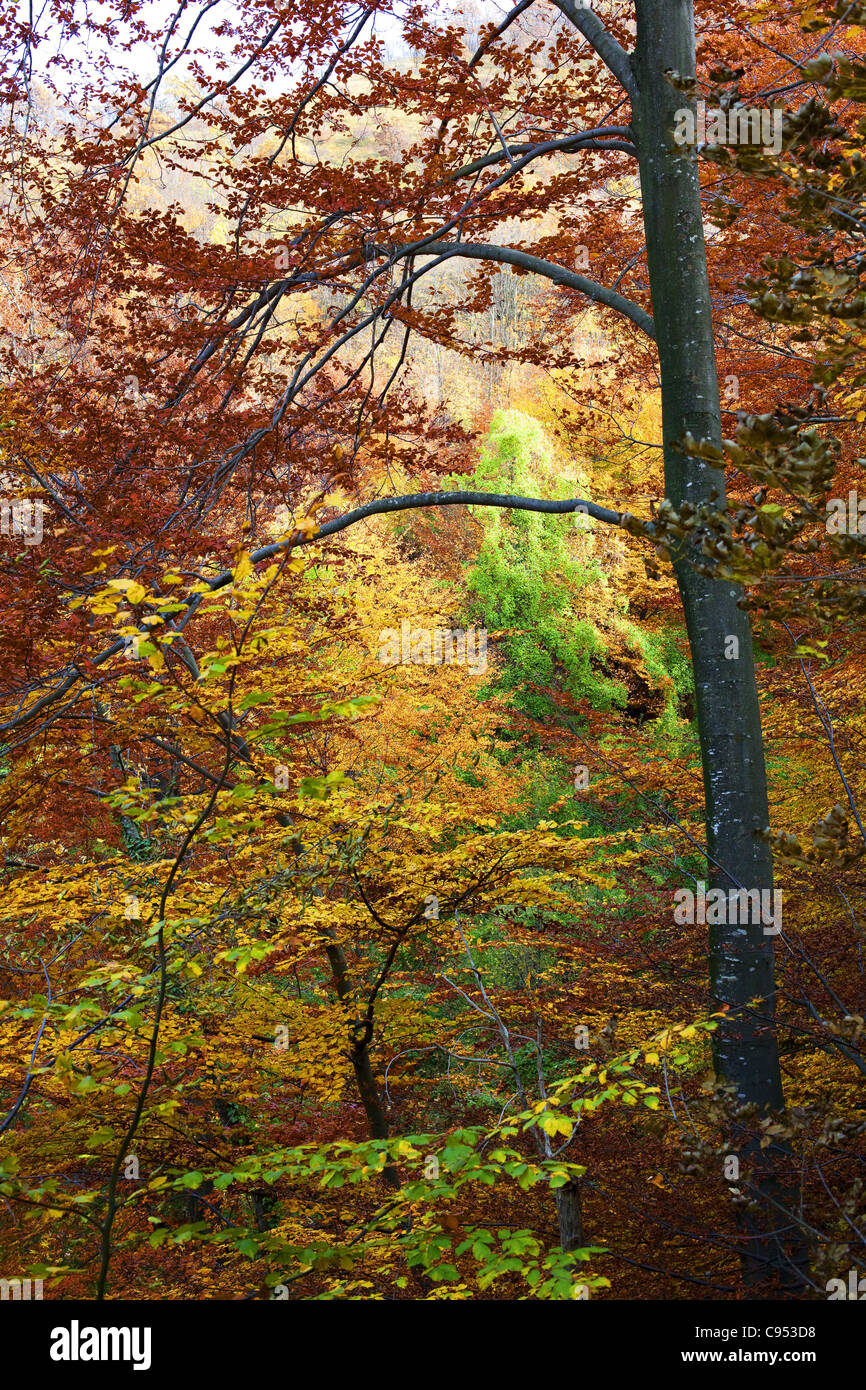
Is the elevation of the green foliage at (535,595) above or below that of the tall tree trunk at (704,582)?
above

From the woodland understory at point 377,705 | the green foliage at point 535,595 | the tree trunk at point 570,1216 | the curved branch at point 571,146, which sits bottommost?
the tree trunk at point 570,1216

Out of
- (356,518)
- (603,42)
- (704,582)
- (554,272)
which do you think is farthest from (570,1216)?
(603,42)

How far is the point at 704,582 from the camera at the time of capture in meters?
4.15

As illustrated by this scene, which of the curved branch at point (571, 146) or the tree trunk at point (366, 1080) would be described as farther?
the tree trunk at point (366, 1080)

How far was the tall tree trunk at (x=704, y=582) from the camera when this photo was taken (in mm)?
3996

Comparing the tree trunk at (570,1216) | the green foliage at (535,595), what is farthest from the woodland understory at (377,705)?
the green foliage at (535,595)

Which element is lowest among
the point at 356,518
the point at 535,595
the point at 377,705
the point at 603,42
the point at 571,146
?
the point at 377,705

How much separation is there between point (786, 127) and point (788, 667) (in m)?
5.76

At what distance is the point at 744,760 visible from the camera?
4.15 m

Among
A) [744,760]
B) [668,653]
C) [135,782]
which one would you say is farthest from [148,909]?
[668,653]

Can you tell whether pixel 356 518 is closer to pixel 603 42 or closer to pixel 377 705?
pixel 377 705

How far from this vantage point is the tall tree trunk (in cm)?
400

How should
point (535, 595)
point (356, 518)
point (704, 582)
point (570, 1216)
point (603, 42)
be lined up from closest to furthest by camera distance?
1. point (570, 1216)
2. point (704, 582)
3. point (603, 42)
4. point (356, 518)
5. point (535, 595)

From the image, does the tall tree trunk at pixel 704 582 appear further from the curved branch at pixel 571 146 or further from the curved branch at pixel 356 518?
the curved branch at pixel 356 518
